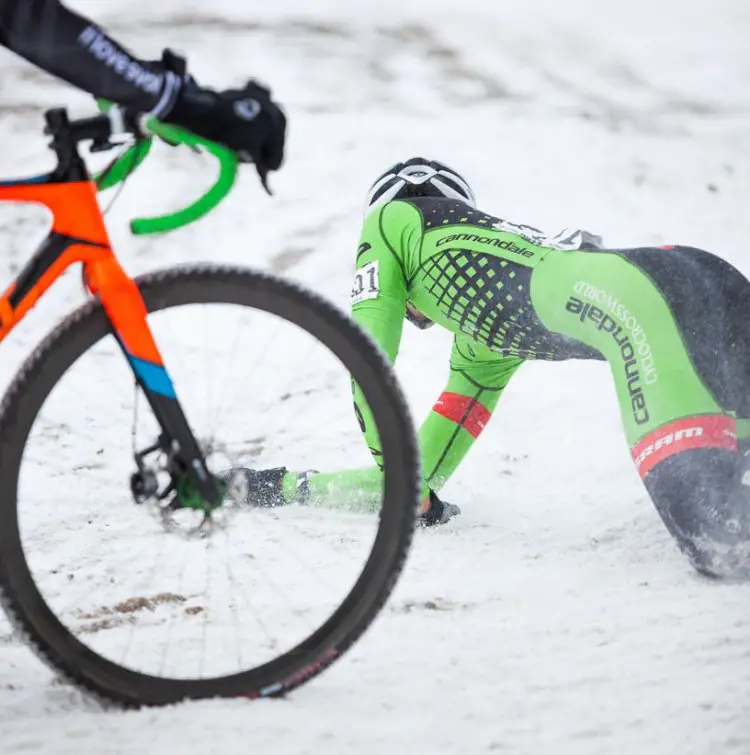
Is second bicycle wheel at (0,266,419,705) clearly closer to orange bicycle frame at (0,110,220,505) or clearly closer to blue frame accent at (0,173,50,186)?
orange bicycle frame at (0,110,220,505)

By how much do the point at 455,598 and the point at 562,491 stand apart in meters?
1.30

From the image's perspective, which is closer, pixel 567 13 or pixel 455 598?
pixel 455 598

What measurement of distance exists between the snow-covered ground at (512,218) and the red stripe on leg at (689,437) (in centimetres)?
33

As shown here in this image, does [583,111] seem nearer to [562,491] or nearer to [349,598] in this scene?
[562,491]

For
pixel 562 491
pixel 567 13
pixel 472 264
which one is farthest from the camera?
→ pixel 567 13

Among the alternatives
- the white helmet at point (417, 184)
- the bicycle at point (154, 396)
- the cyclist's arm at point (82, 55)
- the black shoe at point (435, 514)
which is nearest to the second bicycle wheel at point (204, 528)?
the bicycle at point (154, 396)

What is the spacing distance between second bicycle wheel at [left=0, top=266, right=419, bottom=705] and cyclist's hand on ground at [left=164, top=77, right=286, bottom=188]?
0.24 metres

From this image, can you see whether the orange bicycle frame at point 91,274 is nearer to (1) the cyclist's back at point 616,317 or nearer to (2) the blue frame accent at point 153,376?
(2) the blue frame accent at point 153,376

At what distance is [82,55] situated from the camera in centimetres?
163

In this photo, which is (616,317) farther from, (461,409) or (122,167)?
(122,167)

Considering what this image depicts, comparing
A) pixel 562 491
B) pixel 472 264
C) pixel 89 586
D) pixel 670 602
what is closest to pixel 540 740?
pixel 670 602

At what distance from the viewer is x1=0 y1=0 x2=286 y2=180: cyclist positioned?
1.63 meters

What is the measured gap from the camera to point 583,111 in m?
7.64

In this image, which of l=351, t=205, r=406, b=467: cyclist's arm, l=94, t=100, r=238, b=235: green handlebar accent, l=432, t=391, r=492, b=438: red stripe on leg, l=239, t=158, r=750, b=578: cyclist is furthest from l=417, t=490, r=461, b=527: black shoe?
l=94, t=100, r=238, b=235: green handlebar accent
